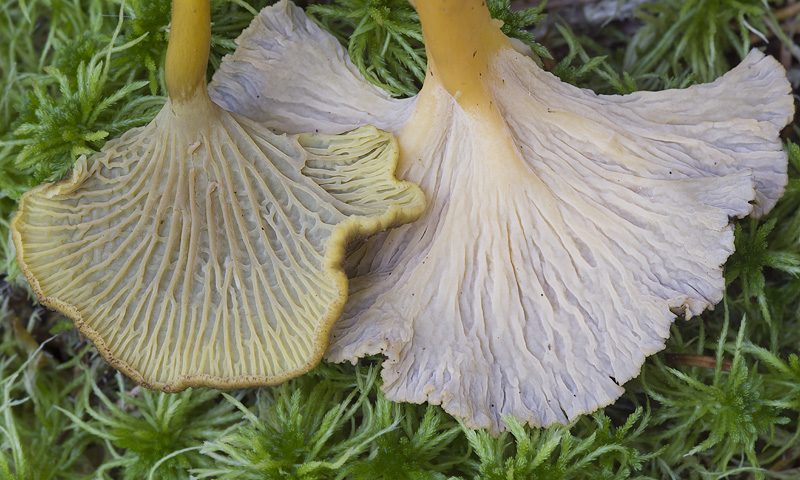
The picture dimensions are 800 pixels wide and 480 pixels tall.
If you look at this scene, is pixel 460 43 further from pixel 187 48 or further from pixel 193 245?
pixel 193 245

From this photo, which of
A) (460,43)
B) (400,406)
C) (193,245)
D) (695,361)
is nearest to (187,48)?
(193,245)

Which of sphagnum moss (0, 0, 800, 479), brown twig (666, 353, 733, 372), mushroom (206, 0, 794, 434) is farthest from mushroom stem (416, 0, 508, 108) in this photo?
brown twig (666, 353, 733, 372)

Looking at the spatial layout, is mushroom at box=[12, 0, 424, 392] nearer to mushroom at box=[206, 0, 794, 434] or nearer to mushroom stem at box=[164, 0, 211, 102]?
mushroom stem at box=[164, 0, 211, 102]

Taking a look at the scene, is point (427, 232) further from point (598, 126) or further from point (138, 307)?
point (138, 307)

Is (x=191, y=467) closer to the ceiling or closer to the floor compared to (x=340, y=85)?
closer to the floor

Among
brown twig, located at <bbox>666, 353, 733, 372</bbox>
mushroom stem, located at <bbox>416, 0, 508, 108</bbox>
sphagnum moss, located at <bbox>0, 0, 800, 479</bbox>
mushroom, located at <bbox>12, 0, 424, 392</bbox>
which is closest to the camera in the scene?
mushroom stem, located at <bbox>416, 0, 508, 108</bbox>

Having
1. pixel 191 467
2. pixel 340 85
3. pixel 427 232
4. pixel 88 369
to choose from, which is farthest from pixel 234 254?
pixel 88 369
